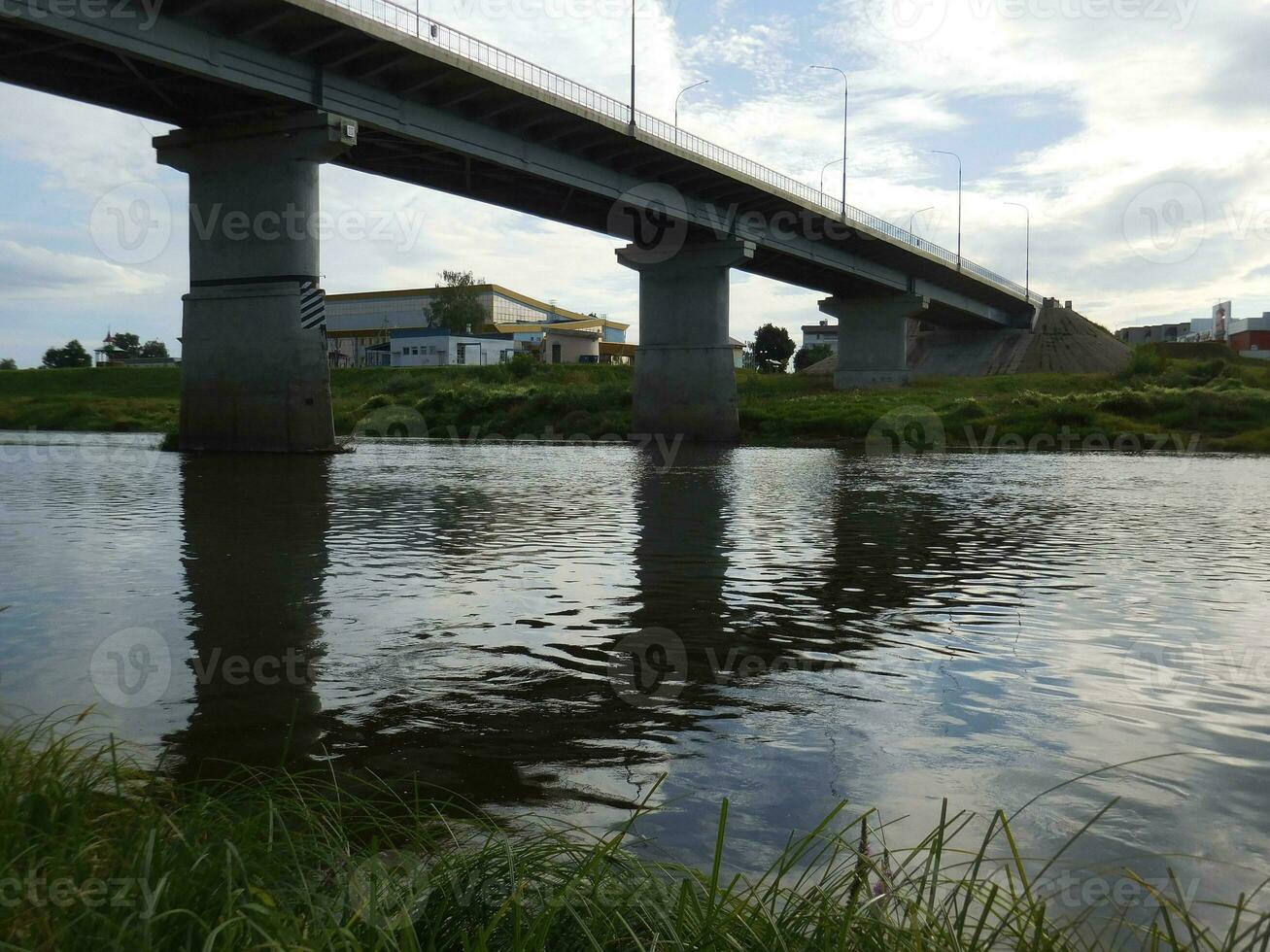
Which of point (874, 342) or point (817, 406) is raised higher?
point (874, 342)

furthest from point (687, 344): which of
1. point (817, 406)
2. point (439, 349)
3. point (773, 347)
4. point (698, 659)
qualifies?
point (773, 347)

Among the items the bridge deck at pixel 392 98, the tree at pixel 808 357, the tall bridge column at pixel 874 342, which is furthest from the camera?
the tree at pixel 808 357

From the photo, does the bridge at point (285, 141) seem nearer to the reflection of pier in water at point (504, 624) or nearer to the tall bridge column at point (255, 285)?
the tall bridge column at point (255, 285)

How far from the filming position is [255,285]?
3372cm

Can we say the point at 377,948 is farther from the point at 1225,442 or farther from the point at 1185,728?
the point at 1225,442

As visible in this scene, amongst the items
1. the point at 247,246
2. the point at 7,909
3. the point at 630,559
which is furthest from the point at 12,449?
the point at 7,909

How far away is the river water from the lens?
5.05m

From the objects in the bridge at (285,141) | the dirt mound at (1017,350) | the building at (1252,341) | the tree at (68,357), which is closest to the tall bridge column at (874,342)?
the dirt mound at (1017,350)

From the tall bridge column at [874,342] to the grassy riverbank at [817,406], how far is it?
3658mm

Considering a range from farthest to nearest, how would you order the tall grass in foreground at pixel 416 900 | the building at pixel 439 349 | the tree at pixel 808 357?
the tree at pixel 808 357 → the building at pixel 439 349 → the tall grass in foreground at pixel 416 900

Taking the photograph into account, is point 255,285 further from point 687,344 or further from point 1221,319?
point 1221,319

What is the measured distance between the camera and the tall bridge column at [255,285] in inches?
1318

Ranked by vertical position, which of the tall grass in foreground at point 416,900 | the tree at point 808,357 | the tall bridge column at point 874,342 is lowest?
the tall grass in foreground at point 416,900

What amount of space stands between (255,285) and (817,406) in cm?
3095
